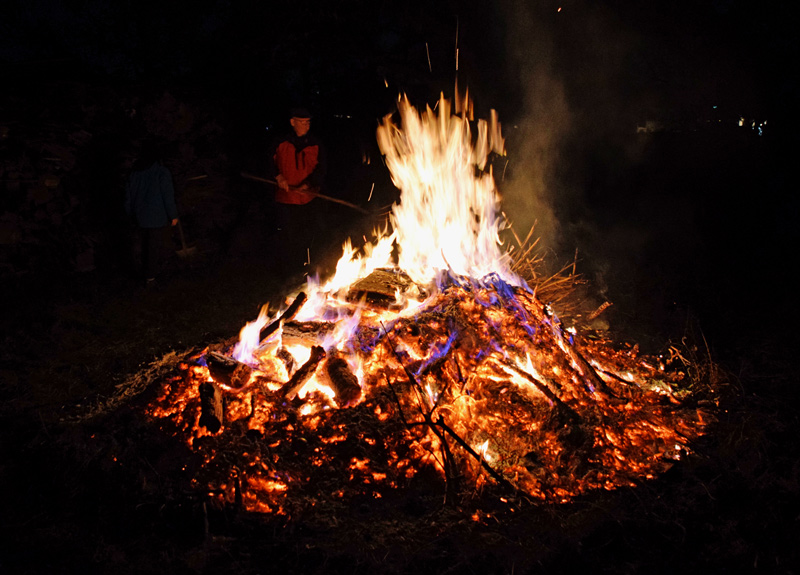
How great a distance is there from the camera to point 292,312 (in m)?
4.36

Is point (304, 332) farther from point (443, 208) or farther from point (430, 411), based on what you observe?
point (443, 208)

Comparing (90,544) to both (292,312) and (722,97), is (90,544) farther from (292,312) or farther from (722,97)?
(722,97)

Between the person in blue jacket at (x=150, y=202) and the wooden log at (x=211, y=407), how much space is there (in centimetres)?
401

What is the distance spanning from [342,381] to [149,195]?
188 inches

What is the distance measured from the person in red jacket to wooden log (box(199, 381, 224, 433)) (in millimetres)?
3849

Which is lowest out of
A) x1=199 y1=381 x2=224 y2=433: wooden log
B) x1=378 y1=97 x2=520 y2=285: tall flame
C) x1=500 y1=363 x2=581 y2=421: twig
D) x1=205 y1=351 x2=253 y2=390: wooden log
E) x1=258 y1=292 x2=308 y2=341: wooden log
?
x1=500 y1=363 x2=581 y2=421: twig

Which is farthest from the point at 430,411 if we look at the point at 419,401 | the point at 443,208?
the point at 443,208

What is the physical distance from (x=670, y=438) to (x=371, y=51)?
7732mm

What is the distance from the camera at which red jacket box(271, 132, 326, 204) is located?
21.1 feet

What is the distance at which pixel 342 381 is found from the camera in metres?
3.46

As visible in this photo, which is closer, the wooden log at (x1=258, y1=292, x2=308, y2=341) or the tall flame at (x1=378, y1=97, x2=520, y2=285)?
the wooden log at (x1=258, y1=292, x2=308, y2=341)

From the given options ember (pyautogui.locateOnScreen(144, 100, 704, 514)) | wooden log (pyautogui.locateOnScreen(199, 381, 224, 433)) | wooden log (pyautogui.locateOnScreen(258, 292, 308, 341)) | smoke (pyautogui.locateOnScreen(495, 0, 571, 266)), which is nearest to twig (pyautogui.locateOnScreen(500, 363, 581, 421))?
ember (pyautogui.locateOnScreen(144, 100, 704, 514))

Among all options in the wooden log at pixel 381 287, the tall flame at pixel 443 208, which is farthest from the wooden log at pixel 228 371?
the tall flame at pixel 443 208

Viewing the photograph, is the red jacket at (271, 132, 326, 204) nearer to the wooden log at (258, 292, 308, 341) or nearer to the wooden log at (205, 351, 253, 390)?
the wooden log at (258, 292, 308, 341)
